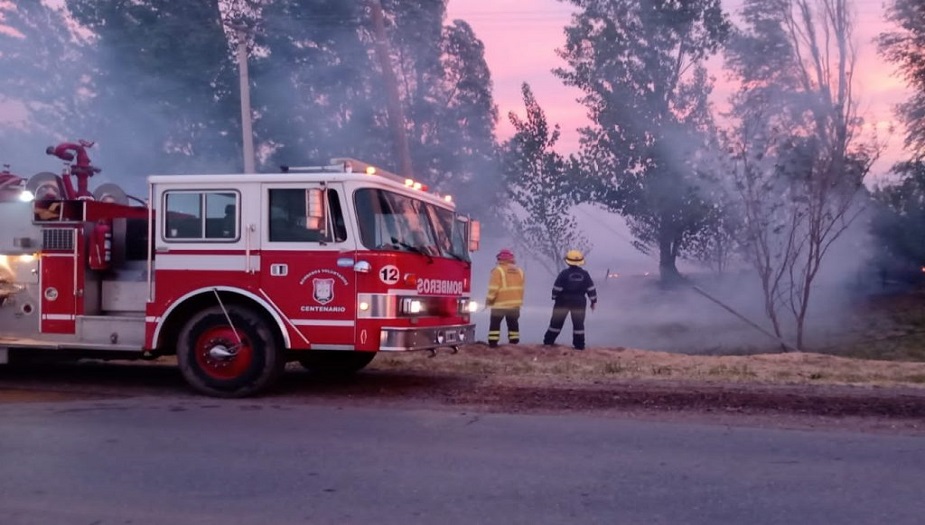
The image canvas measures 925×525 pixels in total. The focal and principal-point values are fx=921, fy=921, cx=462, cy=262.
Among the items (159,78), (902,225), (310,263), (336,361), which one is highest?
(159,78)

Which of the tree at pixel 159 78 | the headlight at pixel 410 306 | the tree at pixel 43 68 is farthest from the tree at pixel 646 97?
the headlight at pixel 410 306

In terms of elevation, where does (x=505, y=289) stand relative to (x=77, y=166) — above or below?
below

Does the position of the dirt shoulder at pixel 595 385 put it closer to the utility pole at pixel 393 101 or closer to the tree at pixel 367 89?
the utility pole at pixel 393 101

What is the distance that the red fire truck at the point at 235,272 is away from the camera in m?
8.35

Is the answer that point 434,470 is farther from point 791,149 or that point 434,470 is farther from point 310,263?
point 791,149

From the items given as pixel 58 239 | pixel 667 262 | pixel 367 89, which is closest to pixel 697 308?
pixel 667 262

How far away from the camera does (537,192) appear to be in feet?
70.4

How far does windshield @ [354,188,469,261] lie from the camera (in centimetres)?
834

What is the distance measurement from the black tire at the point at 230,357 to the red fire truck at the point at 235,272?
A: 1cm

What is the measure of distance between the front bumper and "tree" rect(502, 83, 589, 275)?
11.9 metres

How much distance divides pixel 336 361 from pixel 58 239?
3.16 m

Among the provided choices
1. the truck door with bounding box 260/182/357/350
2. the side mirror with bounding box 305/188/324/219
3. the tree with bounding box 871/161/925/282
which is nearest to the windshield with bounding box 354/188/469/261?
Result: the truck door with bounding box 260/182/357/350

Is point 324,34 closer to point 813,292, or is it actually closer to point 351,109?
point 351,109

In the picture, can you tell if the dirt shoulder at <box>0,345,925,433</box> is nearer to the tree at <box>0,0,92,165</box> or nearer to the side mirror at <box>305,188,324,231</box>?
the side mirror at <box>305,188,324,231</box>
